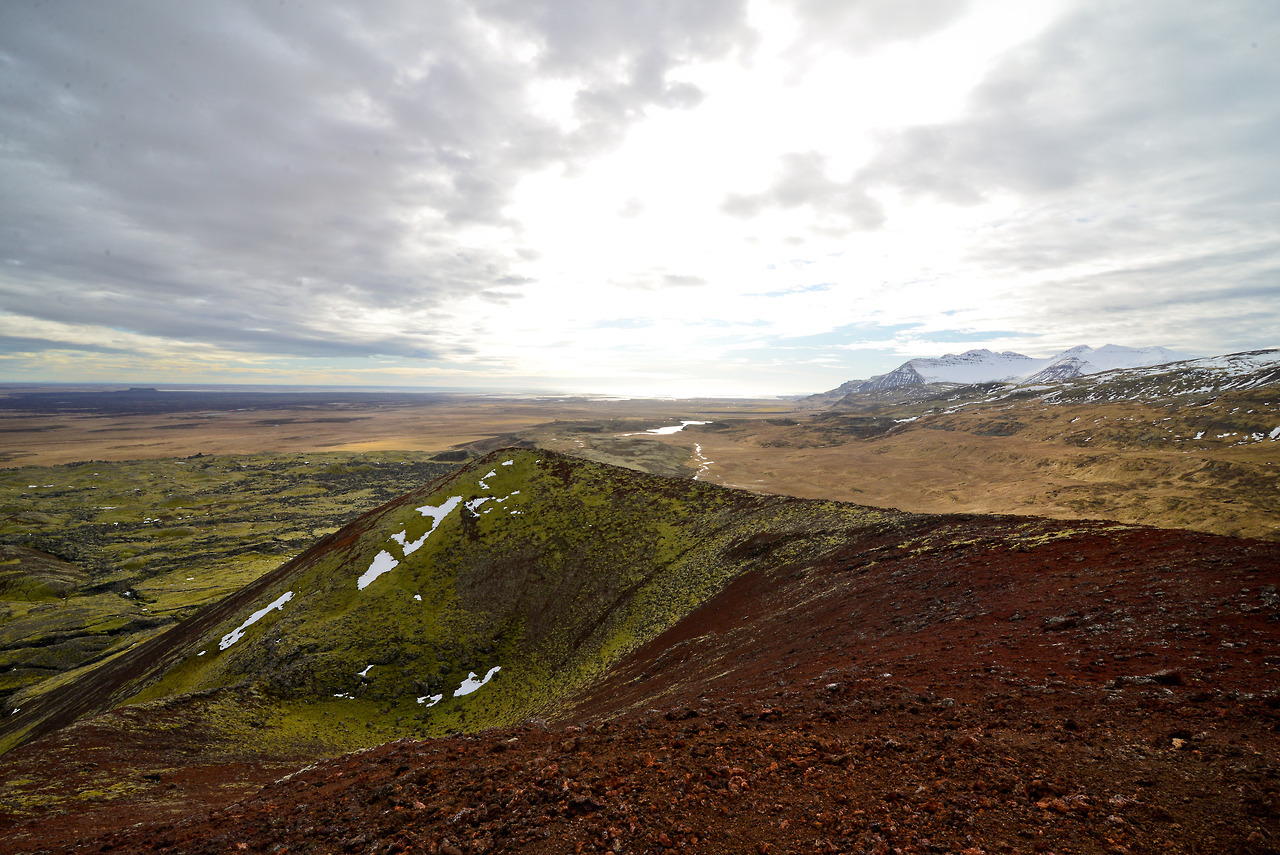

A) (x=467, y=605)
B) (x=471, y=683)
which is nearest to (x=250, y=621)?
(x=467, y=605)

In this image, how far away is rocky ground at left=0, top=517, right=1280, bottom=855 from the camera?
7.99 meters

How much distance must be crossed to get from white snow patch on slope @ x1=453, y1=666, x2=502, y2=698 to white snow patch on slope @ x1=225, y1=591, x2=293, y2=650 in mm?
22787

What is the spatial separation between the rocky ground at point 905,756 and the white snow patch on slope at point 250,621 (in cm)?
2130

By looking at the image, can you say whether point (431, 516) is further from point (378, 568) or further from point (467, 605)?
point (467, 605)

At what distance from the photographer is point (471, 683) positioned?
36156mm

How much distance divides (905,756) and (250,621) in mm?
55940

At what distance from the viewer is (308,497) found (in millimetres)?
146625

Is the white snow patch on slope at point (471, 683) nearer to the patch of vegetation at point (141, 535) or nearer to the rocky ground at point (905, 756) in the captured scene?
the rocky ground at point (905, 756)

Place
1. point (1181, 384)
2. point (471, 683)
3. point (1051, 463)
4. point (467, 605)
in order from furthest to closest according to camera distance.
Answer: point (1181, 384) → point (1051, 463) → point (467, 605) → point (471, 683)

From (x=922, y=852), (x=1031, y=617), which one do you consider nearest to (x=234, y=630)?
(x=922, y=852)

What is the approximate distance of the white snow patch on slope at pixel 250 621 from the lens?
4128cm

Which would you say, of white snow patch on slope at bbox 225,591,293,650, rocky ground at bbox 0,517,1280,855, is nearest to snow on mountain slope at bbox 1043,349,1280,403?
rocky ground at bbox 0,517,1280,855

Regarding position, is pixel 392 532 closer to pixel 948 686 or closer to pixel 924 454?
pixel 948 686

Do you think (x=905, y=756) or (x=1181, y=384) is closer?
(x=905, y=756)
